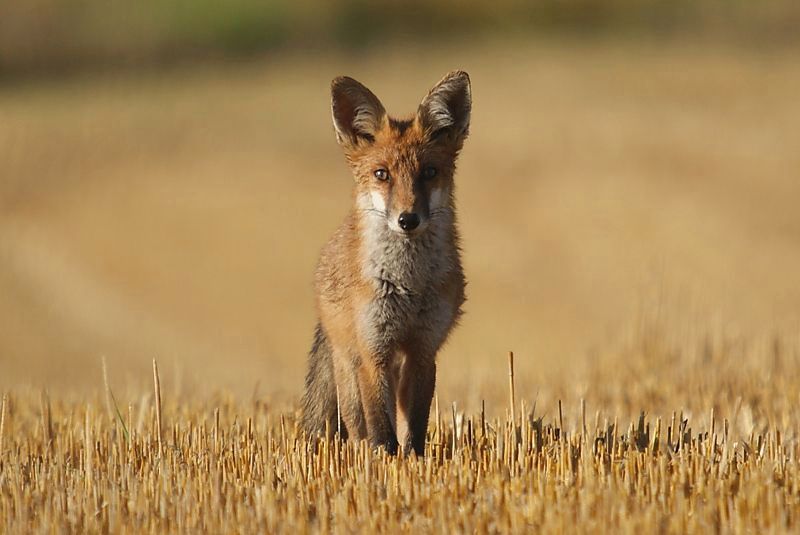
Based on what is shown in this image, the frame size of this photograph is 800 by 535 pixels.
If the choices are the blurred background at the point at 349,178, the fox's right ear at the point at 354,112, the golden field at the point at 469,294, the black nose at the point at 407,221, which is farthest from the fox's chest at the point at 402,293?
the blurred background at the point at 349,178

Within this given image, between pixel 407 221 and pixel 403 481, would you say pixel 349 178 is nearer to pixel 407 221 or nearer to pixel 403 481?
pixel 407 221

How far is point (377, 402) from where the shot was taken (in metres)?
6.72

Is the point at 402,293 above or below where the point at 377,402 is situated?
above

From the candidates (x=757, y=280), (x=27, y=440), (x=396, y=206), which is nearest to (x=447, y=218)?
(x=396, y=206)

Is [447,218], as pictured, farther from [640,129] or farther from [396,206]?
[640,129]

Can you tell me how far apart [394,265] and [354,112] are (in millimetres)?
976

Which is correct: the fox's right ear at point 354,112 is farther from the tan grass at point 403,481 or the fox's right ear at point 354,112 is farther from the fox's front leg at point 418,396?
the tan grass at point 403,481

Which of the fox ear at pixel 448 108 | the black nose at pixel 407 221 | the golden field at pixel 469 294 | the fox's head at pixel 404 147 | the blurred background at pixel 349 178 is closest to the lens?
the golden field at pixel 469 294

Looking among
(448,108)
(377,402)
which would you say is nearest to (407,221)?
(448,108)

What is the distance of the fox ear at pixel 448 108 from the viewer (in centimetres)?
686

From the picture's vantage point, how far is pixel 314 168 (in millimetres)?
24953

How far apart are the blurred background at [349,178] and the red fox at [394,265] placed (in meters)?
4.31

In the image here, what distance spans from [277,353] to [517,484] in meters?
12.7

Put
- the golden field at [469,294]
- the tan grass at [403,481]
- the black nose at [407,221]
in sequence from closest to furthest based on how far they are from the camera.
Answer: the tan grass at [403,481] < the golden field at [469,294] < the black nose at [407,221]
